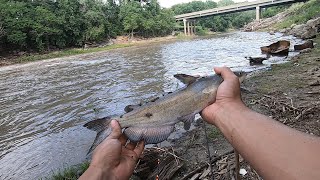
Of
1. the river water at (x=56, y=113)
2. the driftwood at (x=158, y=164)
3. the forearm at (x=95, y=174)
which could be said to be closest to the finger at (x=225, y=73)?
the forearm at (x=95, y=174)

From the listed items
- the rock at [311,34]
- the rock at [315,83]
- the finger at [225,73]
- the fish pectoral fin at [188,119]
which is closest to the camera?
the finger at [225,73]

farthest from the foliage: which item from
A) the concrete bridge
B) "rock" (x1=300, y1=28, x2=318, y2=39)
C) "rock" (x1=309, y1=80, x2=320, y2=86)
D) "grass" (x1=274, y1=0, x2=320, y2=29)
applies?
"rock" (x1=309, y1=80, x2=320, y2=86)

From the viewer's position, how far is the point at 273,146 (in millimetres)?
1589

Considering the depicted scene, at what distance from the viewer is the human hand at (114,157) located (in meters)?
2.62

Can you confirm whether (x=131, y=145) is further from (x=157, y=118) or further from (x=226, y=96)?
(x=226, y=96)

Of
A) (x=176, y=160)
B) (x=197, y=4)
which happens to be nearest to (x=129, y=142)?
(x=176, y=160)

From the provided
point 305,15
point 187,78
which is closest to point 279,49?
point 187,78

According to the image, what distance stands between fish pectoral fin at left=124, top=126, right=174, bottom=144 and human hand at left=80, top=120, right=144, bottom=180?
92 millimetres

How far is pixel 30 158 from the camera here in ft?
24.0

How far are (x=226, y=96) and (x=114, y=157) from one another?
1.18m

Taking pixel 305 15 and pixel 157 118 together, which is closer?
pixel 157 118

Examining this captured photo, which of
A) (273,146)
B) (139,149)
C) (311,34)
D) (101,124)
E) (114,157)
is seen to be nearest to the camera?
(273,146)

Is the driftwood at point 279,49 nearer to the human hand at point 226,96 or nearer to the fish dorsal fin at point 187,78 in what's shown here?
the fish dorsal fin at point 187,78

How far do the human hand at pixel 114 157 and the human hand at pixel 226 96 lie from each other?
2.86 feet
